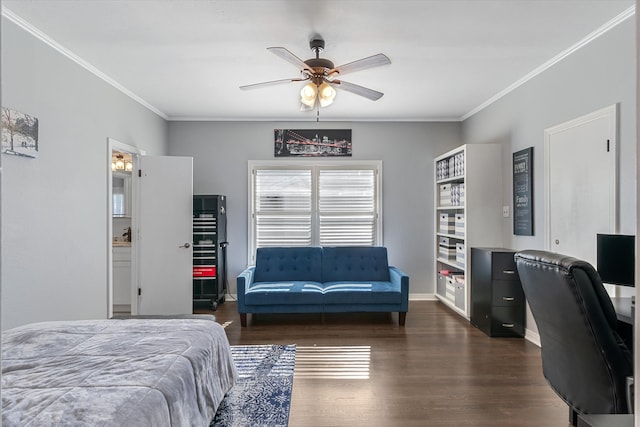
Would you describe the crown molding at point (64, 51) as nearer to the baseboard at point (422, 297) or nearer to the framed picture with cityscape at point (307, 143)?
the framed picture with cityscape at point (307, 143)

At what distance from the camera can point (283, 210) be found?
540cm

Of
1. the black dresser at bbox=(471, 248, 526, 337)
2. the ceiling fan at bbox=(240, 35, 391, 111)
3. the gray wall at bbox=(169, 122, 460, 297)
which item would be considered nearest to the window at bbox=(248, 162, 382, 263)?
the gray wall at bbox=(169, 122, 460, 297)

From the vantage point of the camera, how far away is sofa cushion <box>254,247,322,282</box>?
16.1 ft

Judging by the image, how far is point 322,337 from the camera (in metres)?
3.87

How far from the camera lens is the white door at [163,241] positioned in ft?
14.7

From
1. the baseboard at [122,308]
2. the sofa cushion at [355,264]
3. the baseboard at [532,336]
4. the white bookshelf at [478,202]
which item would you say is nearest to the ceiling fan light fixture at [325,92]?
the white bookshelf at [478,202]

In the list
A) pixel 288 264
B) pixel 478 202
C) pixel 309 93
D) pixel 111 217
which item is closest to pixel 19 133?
pixel 111 217

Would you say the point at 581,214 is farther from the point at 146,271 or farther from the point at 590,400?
the point at 146,271

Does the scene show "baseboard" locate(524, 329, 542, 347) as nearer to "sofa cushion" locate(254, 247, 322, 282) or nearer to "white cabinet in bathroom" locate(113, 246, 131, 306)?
"sofa cushion" locate(254, 247, 322, 282)

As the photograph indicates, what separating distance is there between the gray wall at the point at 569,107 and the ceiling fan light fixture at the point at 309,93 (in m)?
2.10

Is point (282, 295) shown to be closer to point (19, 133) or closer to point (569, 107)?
point (19, 133)

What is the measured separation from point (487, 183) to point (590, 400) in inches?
117

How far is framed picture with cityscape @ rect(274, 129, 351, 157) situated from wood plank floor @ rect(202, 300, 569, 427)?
2.34 m

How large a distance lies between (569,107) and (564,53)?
483 millimetres
